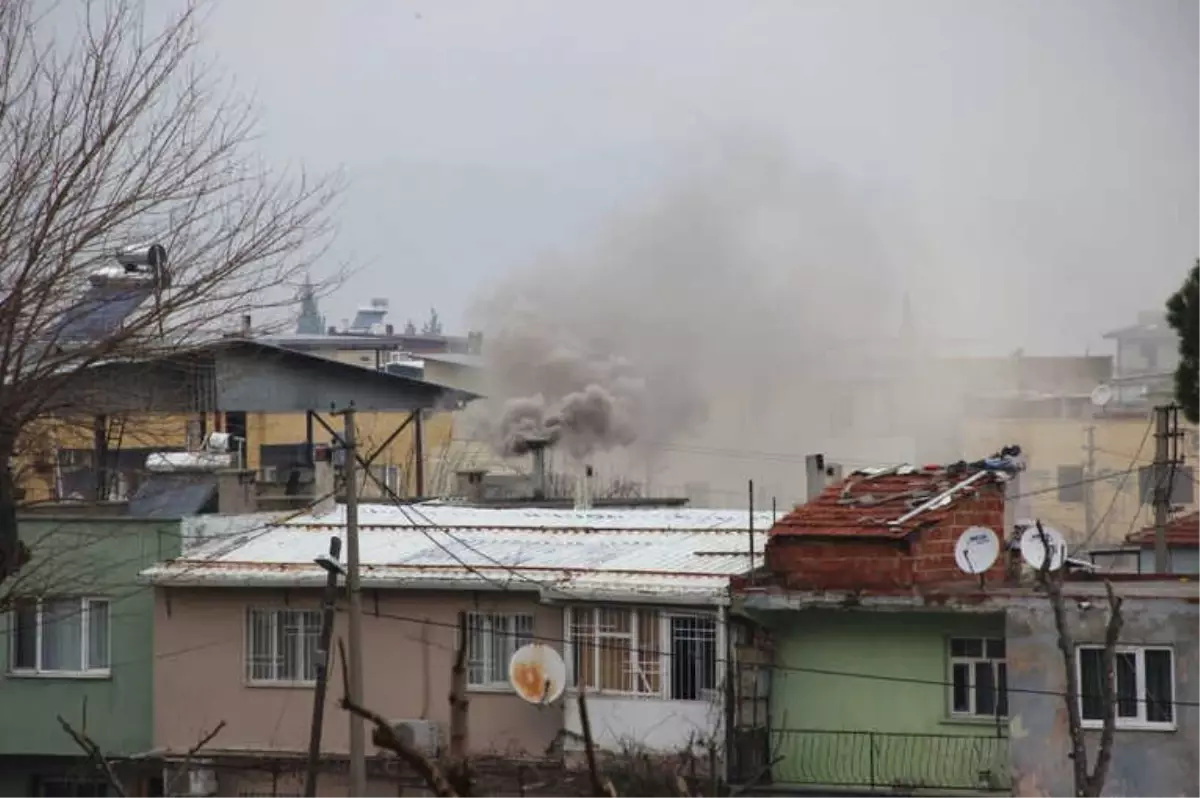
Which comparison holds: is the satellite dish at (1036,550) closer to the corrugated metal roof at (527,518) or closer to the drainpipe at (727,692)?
the drainpipe at (727,692)

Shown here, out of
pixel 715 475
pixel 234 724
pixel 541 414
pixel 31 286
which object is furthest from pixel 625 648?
pixel 715 475

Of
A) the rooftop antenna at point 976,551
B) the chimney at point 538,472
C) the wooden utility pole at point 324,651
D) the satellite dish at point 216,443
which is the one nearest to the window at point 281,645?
the wooden utility pole at point 324,651

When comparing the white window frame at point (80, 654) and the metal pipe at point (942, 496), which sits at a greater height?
the metal pipe at point (942, 496)

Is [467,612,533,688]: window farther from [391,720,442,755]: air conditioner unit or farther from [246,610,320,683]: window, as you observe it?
[246,610,320,683]: window

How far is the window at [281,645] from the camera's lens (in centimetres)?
2544

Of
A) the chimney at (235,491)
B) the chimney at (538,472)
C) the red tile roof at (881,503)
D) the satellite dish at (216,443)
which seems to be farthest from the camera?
the chimney at (538,472)

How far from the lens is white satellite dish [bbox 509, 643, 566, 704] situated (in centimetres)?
2317

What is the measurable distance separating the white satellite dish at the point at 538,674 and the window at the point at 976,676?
421 centimetres

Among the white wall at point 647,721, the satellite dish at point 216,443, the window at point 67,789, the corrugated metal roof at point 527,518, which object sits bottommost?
the window at point 67,789

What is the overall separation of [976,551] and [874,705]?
2.41 m

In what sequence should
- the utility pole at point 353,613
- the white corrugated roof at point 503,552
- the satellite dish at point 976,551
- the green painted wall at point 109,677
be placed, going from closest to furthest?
the utility pole at point 353,613 → the satellite dish at point 976,551 → the white corrugated roof at point 503,552 → the green painted wall at point 109,677

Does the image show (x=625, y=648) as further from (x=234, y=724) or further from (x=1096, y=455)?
(x=1096, y=455)

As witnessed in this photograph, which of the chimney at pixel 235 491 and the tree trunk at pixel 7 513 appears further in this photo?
the chimney at pixel 235 491

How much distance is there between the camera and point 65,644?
87.3 feet
